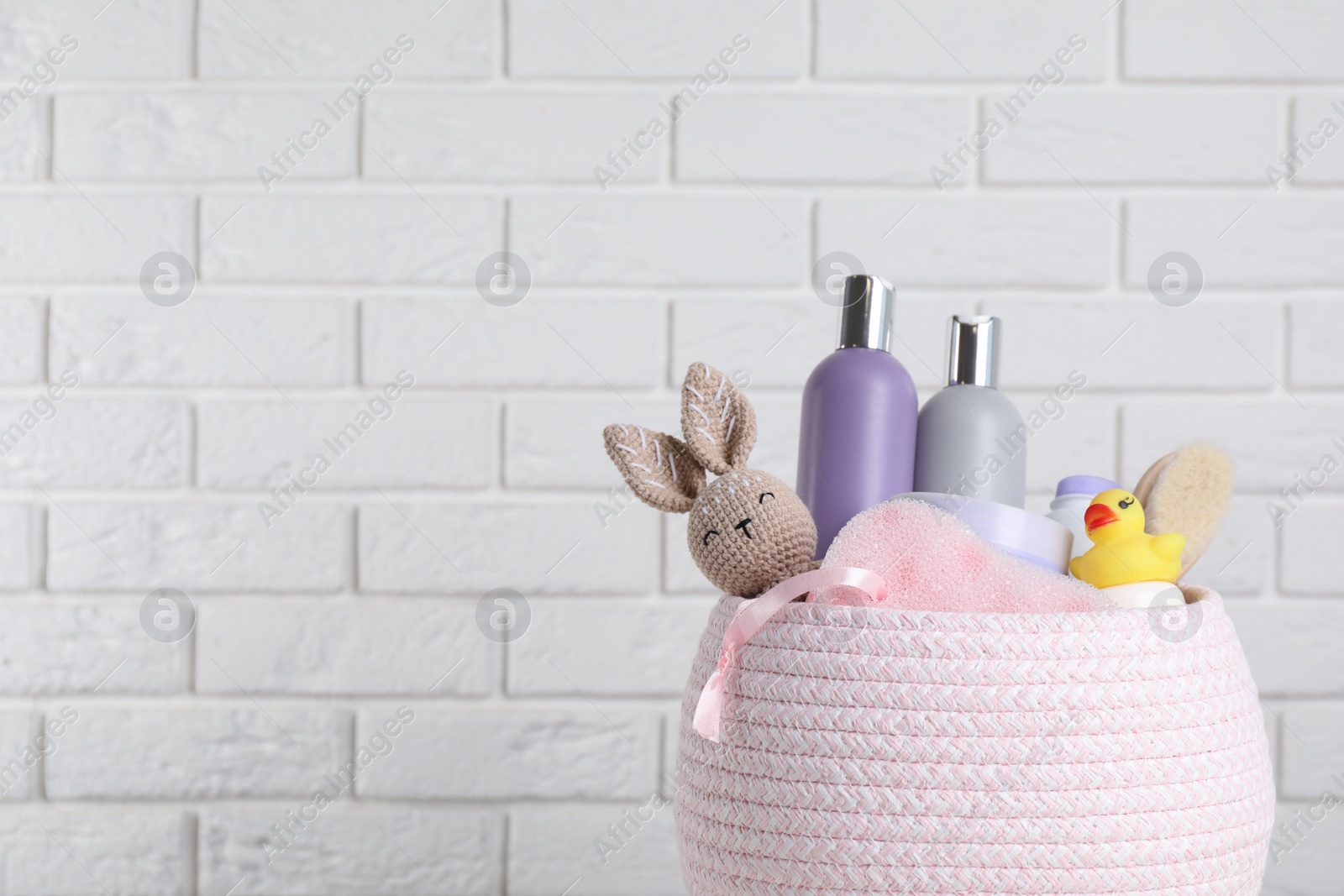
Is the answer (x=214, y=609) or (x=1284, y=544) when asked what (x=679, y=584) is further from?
(x=1284, y=544)

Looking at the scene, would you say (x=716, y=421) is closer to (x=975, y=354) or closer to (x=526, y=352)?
(x=975, y=354)

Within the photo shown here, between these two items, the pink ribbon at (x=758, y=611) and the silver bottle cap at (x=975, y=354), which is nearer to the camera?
the pink ribbon at (x=758, y=611)

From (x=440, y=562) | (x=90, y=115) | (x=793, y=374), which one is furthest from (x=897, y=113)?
(x=90, y=115)

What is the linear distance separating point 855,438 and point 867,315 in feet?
0.23

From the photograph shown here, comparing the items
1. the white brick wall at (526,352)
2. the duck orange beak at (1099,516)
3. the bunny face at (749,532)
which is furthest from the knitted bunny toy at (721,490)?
the white brick wall at (526,352)

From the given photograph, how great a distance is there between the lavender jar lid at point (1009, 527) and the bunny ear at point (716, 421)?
81 millimetres

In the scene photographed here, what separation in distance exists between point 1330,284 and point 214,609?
0.93 metres

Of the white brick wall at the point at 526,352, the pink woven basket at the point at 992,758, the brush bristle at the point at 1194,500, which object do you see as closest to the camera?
the pink woven basket at the point at 992,758

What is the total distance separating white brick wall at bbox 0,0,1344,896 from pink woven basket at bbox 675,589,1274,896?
1.25 ft

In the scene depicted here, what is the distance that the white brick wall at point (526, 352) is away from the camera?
786 mm

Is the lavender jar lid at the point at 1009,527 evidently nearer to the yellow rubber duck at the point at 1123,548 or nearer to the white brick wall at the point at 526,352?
the yellow rubber duck at the point at 1123,548

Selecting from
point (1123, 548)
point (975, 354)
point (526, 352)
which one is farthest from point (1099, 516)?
point (526, 352)

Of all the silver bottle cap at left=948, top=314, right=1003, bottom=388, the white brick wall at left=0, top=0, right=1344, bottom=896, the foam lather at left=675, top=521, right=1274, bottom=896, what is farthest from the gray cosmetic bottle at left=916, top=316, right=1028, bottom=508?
the white brick wall at left=0, top=0, right=1344, bottom=896

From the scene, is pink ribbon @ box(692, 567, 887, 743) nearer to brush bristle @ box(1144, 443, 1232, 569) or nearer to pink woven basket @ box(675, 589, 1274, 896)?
pink woven basket @ box(675, 589, 1274, 896)
